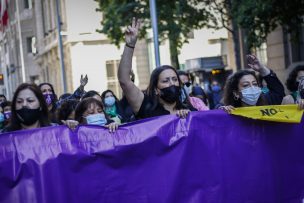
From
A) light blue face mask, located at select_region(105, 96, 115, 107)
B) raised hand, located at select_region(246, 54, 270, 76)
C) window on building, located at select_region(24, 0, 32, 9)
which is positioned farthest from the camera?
window on building, located at select_region(24, 0, 32, 9)

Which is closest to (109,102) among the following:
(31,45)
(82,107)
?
(82,107)

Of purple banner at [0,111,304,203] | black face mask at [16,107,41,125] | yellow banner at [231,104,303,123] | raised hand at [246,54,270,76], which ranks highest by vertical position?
raised hand at [246,54,270,76]

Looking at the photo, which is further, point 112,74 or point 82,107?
point 112,74

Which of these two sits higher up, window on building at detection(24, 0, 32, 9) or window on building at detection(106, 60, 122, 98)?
window on building at detection(24, 0, 32, 9)

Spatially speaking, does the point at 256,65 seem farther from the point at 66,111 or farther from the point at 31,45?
the point at 31,45

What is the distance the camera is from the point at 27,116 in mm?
5691

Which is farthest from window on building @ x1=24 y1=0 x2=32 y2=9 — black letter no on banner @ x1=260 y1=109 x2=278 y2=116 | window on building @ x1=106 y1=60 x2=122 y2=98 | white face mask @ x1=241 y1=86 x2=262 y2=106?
black letter no on banner @ x1=260 y1=109 x2=278 y2=116

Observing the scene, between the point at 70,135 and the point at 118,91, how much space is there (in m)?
34.4

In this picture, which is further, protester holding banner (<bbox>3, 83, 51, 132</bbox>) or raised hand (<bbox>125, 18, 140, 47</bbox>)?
raised hand (<bbox>125, 18, 140, 47</bbox>)

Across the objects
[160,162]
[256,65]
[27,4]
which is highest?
[27,4]

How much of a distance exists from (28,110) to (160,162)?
41.2 inches

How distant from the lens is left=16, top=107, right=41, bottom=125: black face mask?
5691mm

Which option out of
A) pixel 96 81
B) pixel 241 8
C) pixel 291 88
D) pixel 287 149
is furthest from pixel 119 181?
pixel 96 81

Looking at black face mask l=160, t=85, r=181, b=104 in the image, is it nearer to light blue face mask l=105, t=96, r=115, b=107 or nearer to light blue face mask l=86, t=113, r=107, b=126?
light blue face mask l=86, t=113, r=107, b=126
